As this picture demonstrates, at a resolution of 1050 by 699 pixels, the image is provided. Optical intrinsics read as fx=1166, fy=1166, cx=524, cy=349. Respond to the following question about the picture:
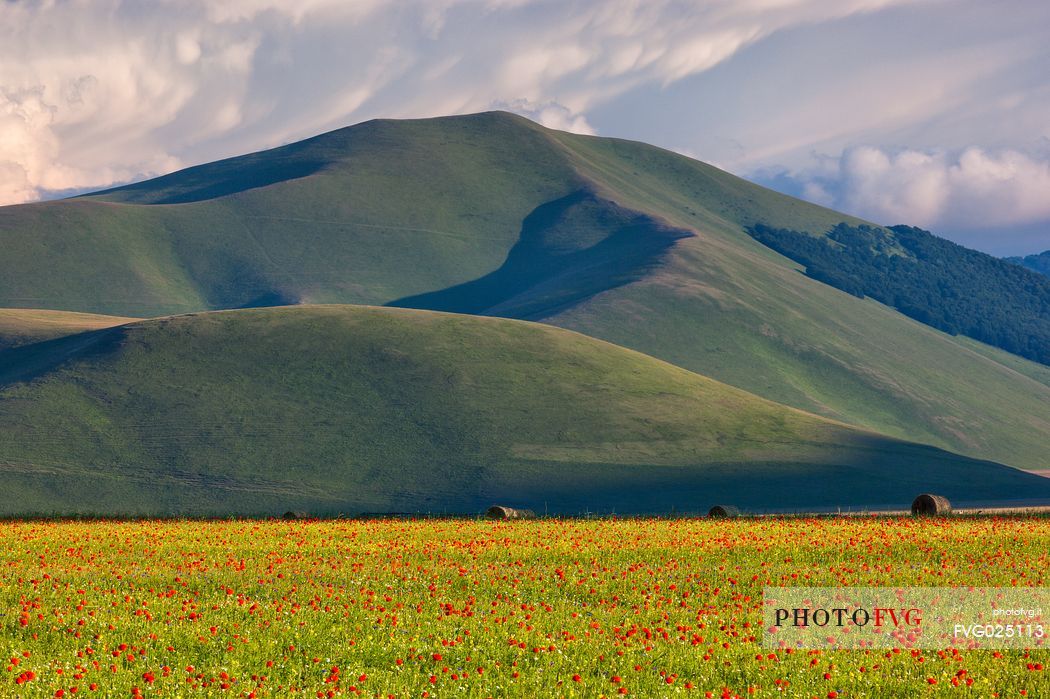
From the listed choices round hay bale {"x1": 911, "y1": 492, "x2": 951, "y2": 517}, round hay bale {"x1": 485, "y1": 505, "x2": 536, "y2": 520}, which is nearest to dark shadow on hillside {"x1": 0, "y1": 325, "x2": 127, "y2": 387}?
round hay bale {"x1": 485, "y1": 505, "x2": 536, "y2": 520}

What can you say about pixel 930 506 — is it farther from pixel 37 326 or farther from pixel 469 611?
pixel 37 326

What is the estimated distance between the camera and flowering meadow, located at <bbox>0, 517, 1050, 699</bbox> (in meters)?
17.6

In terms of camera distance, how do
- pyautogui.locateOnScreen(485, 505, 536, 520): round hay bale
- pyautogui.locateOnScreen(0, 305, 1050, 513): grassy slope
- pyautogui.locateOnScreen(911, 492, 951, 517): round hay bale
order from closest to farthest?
pyautogui.locateOnScreen(485, 505, 536, 520): round hay bale → pyautogui.locateOnScreen(911, 492, 951, 517): round hay bale → pyautogui.locateOnScreen(0, 305, 1050, 513): grassy slope

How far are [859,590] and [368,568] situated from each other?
37.6 feet

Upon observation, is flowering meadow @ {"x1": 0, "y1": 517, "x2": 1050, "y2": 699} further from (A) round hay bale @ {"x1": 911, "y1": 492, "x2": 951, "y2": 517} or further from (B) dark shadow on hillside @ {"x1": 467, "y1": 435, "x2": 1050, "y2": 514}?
(B) dark shadow on hillside @ {"x1": 467, "y1": 435, "x2": 1050, "y2": 514}

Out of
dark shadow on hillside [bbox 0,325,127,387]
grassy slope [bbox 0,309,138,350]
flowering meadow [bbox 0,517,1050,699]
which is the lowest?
flowering meadow [bbox 0,517,1050,699]

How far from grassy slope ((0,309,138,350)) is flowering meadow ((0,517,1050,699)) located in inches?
4356

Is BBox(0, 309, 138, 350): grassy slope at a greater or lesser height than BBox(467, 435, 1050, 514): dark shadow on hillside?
greater

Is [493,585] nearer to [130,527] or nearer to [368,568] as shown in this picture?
[368,568]

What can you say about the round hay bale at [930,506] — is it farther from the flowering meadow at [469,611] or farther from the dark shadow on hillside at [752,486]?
the dark shadow on hillside at [752,486]

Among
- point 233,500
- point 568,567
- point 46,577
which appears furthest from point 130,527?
point 233,500

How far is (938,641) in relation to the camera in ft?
66.1

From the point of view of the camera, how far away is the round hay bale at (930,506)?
1877 inches

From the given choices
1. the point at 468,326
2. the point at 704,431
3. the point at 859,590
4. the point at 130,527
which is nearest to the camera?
the point at 859,590
